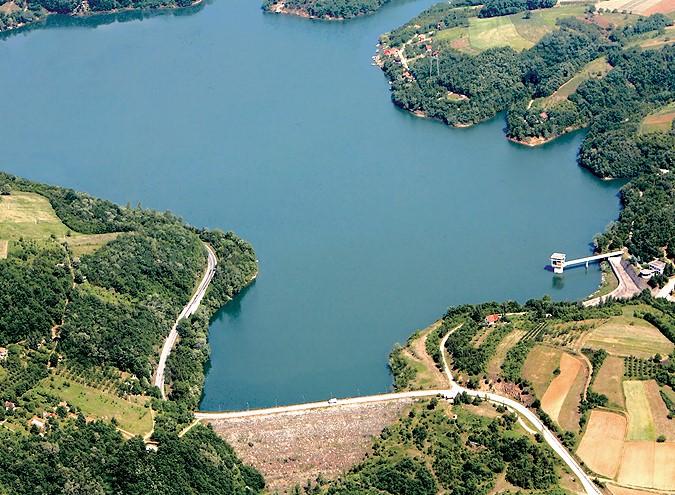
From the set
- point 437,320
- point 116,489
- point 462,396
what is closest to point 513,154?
point 437,320

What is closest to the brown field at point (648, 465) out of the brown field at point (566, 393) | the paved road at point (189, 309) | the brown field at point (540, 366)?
the brown field at point (566, 393)

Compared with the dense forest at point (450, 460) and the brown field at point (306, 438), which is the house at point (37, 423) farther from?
the dense forest at point (450, 460)

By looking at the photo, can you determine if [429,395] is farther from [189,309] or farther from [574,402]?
[189,309]

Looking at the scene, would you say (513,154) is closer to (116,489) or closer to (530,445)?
(530,445)

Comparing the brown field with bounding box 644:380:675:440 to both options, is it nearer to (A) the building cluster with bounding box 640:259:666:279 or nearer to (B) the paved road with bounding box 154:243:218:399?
(A) the building cluster with bounding box 640:259:666:279

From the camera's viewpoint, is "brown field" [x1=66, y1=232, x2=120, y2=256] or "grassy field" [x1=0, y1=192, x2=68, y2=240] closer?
"brown field" [x1=66, y1=232, x2=120, y2=256]

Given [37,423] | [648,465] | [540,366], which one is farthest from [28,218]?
[648,465]

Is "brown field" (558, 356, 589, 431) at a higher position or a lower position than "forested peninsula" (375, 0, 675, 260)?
lower

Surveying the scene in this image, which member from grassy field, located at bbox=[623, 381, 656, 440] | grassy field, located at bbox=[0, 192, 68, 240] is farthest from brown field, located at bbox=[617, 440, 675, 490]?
grassy field, located at bbox=[0, 192, 68, 240]
